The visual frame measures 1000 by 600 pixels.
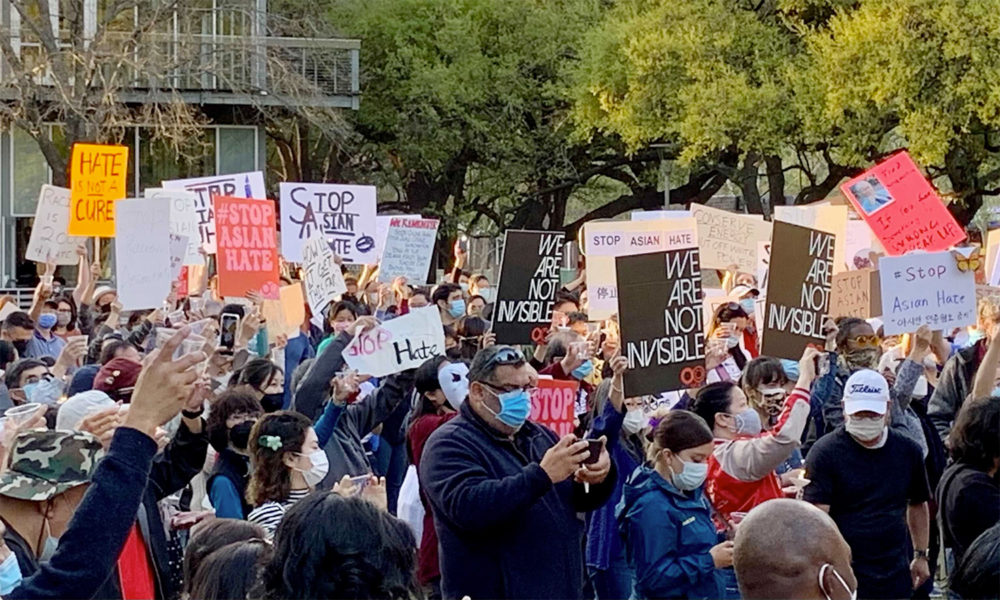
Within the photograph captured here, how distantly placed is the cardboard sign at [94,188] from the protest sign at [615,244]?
471cm

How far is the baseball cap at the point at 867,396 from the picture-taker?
704cm

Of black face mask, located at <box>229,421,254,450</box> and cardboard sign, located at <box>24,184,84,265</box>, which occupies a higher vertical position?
cardboard sign, located at <box>24,184,84,265</box>

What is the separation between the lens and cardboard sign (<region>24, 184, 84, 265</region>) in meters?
16.1

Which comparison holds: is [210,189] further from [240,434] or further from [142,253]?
[240,434]

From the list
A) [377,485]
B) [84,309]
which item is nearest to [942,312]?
[377,485]

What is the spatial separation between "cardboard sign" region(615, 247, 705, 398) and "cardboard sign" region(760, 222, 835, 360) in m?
0.69

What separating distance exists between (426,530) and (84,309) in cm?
852

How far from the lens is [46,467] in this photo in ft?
14.4

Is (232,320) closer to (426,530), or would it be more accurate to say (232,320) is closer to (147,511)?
(426,530)

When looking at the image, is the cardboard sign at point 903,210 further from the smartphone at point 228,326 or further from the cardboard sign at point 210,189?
the cardboard sign at point 210,189

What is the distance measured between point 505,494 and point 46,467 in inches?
67.5

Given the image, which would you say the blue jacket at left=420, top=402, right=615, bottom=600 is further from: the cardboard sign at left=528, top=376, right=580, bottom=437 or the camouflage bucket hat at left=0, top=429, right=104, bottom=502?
the camouflage bucket hat at left=0, top=429, right=104, bottom=502

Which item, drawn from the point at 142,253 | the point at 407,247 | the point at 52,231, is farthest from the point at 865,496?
the point at 52,231

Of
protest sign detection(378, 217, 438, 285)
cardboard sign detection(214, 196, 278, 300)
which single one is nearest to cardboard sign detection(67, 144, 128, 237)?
cardboard sign detection(214, 196, 278, 300)
